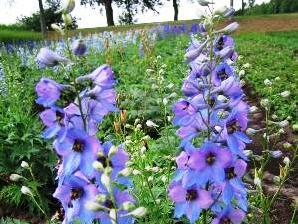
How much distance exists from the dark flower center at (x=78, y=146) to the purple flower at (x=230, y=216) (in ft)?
2.41

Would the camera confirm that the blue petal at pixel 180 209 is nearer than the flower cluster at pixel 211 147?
No

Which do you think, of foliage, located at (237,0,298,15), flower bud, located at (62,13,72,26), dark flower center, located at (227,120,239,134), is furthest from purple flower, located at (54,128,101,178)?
foliage, located at (237,0,298,15)

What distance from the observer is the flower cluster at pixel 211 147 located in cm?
225

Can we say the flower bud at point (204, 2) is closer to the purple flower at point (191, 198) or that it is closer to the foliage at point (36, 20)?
the purple flower at point (191, 198)

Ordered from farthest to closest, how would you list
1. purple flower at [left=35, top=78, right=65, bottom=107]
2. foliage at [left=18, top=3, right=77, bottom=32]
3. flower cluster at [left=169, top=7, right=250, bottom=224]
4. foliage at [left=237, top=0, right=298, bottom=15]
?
foliage at [left=237, top=0, right=298, bottom=15], foliage at [left=18, top=3, right=77, bottom=32], flower cluster at [left=169, top=7, right=250, bottom=224], purple flower at [left=35, top=78, right=65, bottom=107]

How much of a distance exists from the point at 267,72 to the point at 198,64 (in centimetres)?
839

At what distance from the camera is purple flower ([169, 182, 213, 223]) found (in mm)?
2342

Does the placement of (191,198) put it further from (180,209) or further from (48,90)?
(48,90)

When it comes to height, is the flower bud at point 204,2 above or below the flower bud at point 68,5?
below

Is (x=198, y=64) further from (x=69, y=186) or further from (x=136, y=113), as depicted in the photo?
(x=136, y=113)

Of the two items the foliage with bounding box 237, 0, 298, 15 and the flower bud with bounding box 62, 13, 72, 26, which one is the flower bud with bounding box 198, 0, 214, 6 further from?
the foliage with bounding box 237, 0, 298, 15

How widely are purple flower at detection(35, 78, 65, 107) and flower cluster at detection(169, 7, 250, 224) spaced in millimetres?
585

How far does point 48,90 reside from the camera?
202cm

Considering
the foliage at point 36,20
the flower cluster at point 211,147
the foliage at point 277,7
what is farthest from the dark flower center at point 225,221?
the foliage at point 277,7
